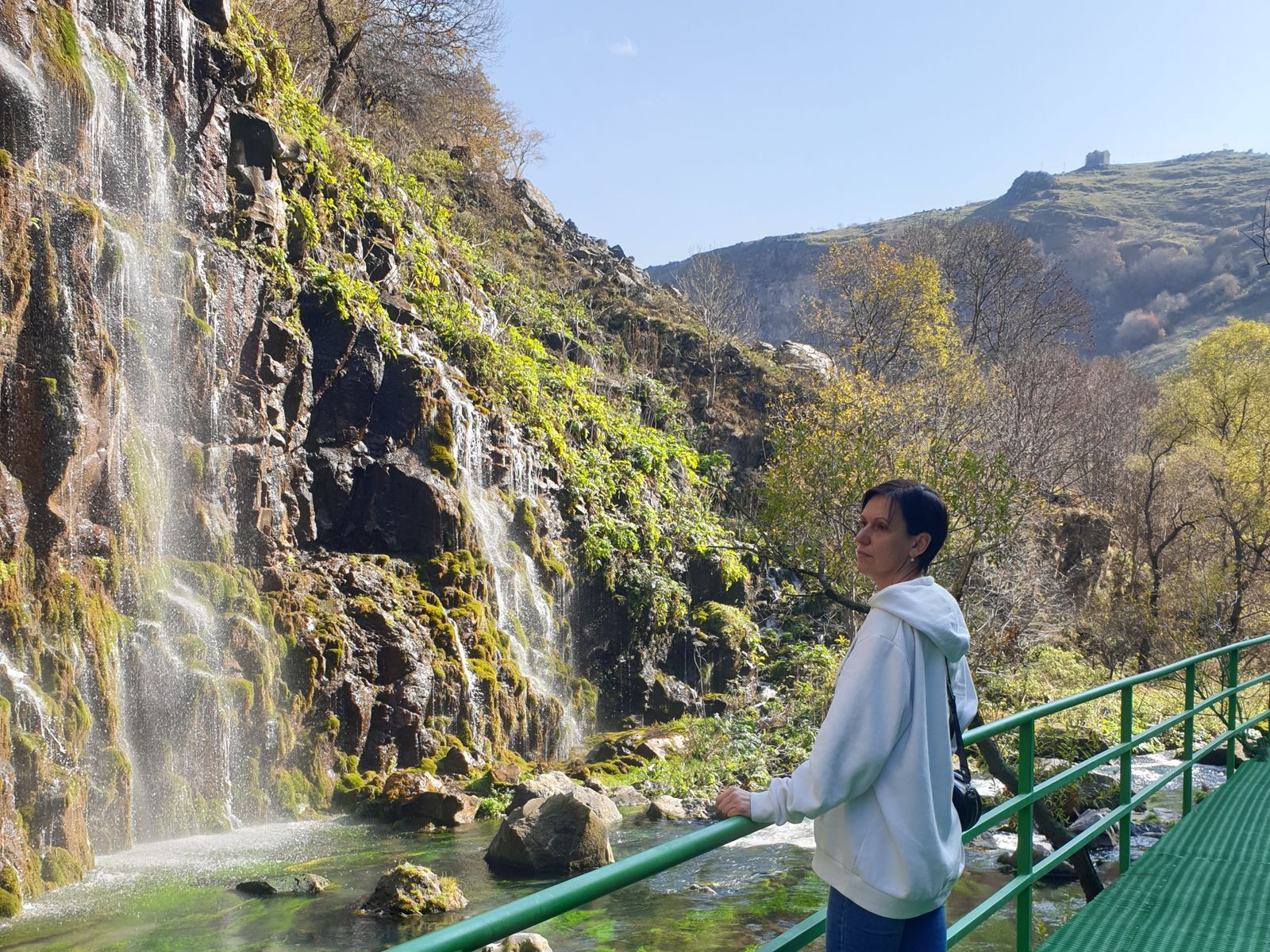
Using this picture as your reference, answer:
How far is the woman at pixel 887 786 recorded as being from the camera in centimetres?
222

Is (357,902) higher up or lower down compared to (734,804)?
lower down

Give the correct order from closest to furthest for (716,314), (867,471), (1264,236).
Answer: (1264,236) → (867,471) → (716,314)

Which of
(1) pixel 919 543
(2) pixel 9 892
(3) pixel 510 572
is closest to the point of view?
(1) pixel 919 543

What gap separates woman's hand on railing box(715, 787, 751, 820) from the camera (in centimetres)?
236

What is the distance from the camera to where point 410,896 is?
9953 mm

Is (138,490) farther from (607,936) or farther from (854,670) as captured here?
(854,670)

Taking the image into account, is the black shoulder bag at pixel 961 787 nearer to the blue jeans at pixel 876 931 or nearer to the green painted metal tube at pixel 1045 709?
the blue jeans at pixel 876 931

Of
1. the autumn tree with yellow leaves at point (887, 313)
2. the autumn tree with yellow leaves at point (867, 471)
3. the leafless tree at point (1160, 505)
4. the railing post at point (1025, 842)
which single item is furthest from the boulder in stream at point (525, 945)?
the autumn tree with yellow leaves at point (887, 313)

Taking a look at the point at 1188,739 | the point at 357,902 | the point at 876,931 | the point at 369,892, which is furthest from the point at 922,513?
the point at 369,892

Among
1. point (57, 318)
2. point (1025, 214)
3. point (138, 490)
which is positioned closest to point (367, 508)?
point (138, 490)

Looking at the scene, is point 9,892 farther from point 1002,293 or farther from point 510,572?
point 1002,293

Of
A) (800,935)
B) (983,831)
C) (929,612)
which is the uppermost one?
(929,612)

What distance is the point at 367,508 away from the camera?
1878cm

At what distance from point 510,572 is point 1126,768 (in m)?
16.1
